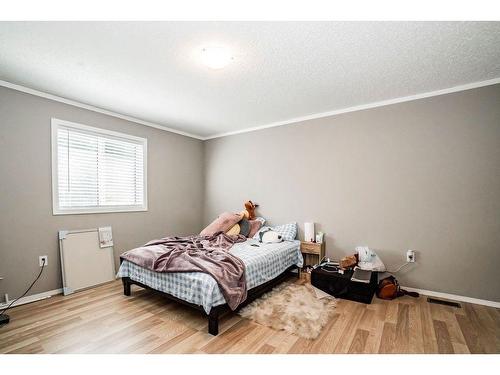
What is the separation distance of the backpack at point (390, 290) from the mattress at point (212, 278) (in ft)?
3.51

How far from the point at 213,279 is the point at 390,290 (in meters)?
2.12

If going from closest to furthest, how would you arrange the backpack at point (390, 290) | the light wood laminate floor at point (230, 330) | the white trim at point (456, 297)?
the light wood laminate floor at point (230, 330), the white trim at point (456, 297), the backpack at point (390, 290)

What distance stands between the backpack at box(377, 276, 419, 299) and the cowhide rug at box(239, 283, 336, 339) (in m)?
0.57

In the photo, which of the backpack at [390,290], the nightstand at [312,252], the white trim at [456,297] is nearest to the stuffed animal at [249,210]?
the nightstand at [312,252]

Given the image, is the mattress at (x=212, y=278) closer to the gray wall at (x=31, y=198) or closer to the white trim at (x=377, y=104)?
the gray wall at (x=31, y=198)

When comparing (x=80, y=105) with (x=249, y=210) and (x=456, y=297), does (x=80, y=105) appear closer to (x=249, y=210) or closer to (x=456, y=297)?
(x=249, y=210)

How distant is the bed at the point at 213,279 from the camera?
6.84 ft

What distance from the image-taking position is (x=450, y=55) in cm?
210

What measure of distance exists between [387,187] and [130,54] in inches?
129

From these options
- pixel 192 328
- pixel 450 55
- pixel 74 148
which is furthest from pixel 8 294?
pixel 450 55

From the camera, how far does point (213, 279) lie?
2.12 metres
